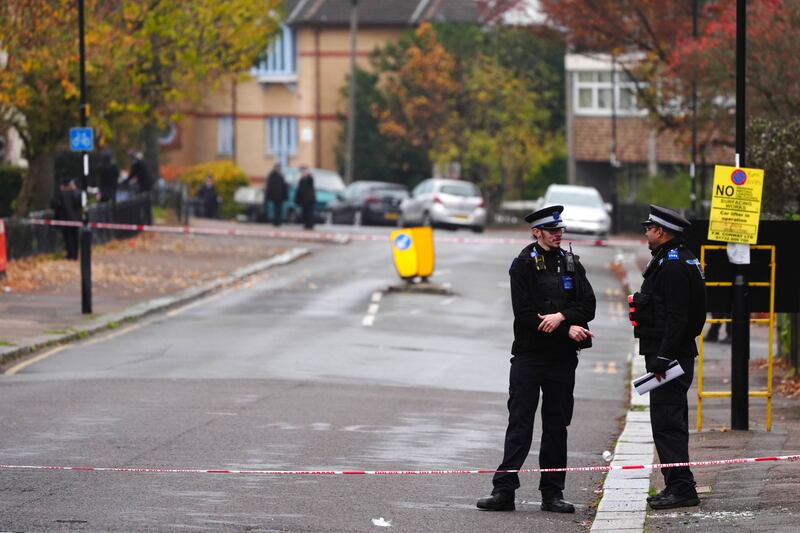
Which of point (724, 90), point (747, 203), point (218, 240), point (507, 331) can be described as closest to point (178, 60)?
point (218, 240)

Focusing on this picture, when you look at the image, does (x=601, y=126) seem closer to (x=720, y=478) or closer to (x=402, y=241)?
(x=402, y=241)

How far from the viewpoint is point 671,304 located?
9.53 m

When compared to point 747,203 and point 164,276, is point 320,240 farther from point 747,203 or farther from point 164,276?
point 747,203

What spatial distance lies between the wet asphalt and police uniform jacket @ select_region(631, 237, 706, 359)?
114 cm

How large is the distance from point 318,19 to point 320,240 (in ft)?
100

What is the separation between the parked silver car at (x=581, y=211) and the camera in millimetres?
43469

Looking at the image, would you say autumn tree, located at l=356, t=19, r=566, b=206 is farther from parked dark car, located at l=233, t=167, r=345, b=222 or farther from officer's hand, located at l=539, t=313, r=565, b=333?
officer's hand, located at l=539, t=313, r=565, b=333

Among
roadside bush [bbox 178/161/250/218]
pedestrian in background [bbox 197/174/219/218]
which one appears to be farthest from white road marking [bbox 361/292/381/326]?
roadside bush [bbox 178/161/250/218]

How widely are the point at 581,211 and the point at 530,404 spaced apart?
113 ft

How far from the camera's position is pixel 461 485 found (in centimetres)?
1048

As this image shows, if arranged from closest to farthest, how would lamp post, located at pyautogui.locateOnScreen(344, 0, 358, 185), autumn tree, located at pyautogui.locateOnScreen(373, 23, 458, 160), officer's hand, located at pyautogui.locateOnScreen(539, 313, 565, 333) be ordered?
officer's hand, located at pyautogui.locateOnScreen(539, 313, 565, 333), lamp post, located at pyautogui.locateOnScreen(344, 0, 358, 185), autumn tree, located at pyautogui.locateOnScreen(373, 23, 458, 160)

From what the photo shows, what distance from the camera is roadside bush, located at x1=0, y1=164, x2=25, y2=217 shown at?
37.8 metres

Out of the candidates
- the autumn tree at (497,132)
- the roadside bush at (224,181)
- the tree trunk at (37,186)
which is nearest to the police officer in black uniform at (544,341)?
the tree trunk at (37,186)

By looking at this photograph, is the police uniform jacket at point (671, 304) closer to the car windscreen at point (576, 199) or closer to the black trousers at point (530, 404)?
the black trousers at point (530, 404)
